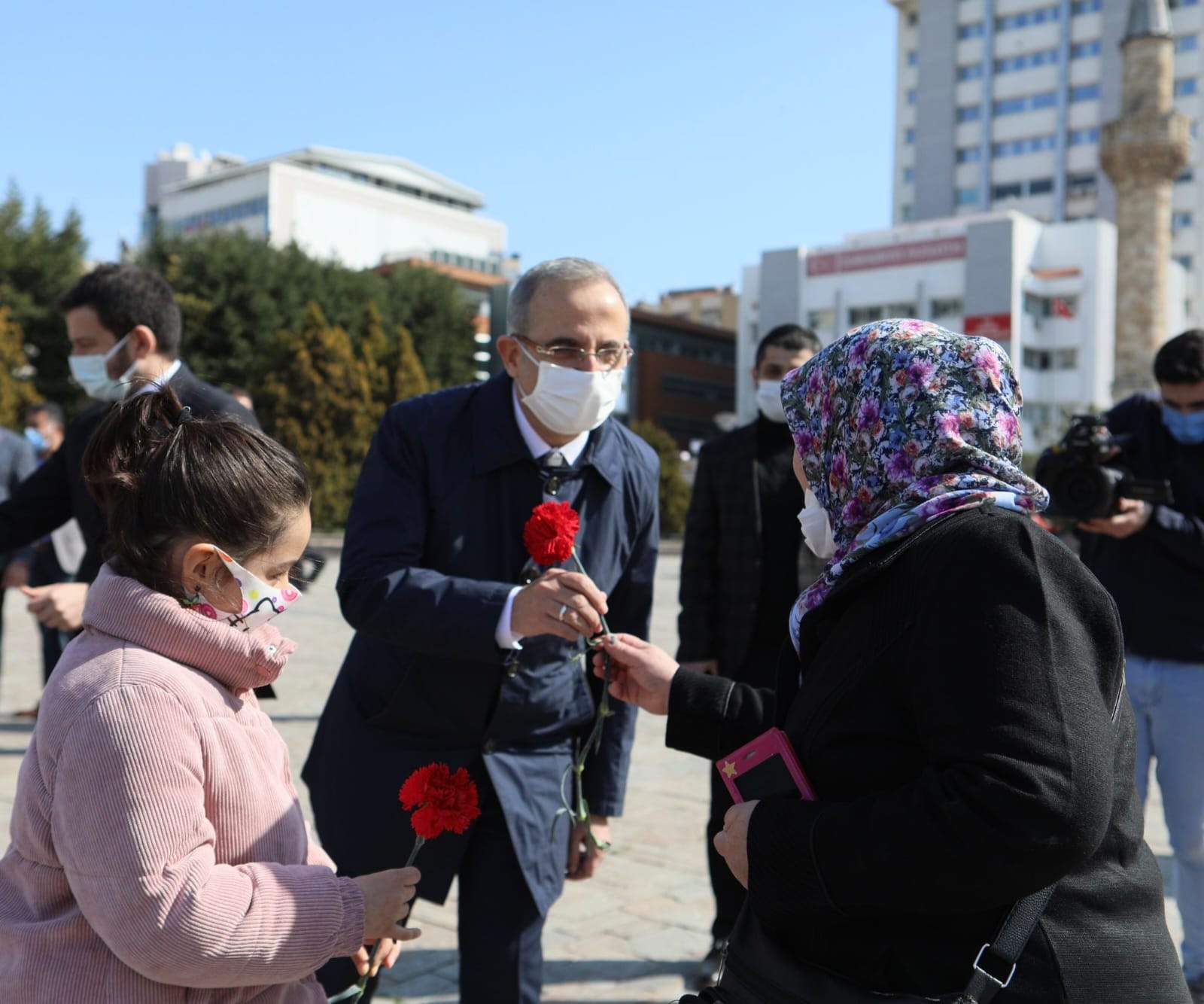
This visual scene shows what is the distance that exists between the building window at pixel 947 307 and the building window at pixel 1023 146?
17656mm

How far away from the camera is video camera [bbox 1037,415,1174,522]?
4195mm

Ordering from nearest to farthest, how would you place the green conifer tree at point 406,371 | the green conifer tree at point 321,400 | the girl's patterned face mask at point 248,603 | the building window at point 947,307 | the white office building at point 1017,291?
the girl's patterned face mask at point 248,603 → the green conifer tree at point 321,400 → the green conifer tree at point 406,371 → the white office building at point 1017,291 → the building window at point 947,307

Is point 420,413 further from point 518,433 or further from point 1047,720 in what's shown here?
point 1047,720

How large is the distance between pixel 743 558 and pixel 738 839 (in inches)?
116

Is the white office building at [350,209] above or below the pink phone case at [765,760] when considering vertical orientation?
above

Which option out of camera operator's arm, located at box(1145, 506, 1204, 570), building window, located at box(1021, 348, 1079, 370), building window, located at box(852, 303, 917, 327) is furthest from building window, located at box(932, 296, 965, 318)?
camera operator's arm, located at box(1145, 506, 1204, 570)

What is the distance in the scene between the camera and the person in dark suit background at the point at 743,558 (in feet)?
15.6

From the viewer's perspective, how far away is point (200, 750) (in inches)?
71.7

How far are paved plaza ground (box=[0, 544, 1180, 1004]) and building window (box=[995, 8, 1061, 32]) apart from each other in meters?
79.5

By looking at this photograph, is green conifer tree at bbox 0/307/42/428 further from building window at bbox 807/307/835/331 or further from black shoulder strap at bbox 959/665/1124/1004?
building window at bbox 807/307/835/331

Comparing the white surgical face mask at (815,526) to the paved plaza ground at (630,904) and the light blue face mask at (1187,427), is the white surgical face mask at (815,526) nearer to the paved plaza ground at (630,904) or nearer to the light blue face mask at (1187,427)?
the paved plaza ground at (630,904)

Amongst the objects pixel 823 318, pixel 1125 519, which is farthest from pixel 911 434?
pixel 823 318

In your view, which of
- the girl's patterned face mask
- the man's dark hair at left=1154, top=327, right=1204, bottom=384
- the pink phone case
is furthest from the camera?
the man's dark hair at left=1154, top=327, right=1204, bottom=384

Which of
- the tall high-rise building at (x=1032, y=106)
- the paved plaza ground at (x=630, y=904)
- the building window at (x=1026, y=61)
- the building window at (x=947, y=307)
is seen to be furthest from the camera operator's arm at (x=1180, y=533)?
the building window at (x=1026, y=61)
